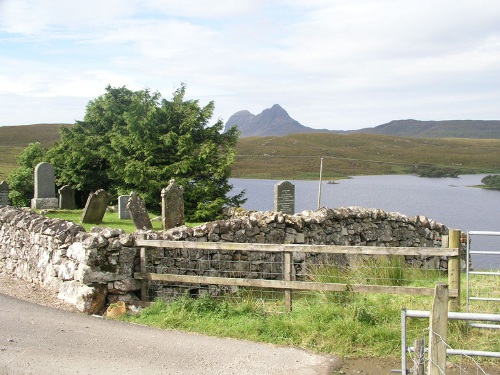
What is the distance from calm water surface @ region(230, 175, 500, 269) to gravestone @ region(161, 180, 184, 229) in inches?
474

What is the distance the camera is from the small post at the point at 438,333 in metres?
4.73

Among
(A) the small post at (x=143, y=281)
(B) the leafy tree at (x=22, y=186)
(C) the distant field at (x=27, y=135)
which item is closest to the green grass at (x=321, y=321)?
(A) the small post at (x=143, y=281)

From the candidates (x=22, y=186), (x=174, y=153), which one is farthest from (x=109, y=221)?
(x=22, y=186)

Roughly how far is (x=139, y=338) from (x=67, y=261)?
10.6 ft

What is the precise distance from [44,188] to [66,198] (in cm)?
160

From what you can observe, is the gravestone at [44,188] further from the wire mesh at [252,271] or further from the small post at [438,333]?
the small post at [438,333]

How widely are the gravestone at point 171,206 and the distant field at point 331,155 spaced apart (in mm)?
15569

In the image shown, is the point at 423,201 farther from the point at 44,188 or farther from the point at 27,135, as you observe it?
the point at 27,135

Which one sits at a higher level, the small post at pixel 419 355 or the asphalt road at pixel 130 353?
the small post at pixel 419 355

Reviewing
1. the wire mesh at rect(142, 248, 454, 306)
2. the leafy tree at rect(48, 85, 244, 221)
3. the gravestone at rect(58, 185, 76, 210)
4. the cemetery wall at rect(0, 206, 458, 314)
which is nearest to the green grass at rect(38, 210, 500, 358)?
the wire mesh at rect(142, 248, 454, 306)

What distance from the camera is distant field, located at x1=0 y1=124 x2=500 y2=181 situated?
59706 mm

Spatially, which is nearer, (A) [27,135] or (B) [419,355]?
(B) [419,355]

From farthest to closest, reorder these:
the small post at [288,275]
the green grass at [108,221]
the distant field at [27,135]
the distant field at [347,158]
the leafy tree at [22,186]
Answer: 1. the distant field at [27,135]
2. the distant field at [347,158]
3. the leafy tree at [22,186]
4. the green grass at [108,221]
5. the small post at [288,275]

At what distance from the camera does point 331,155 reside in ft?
291
